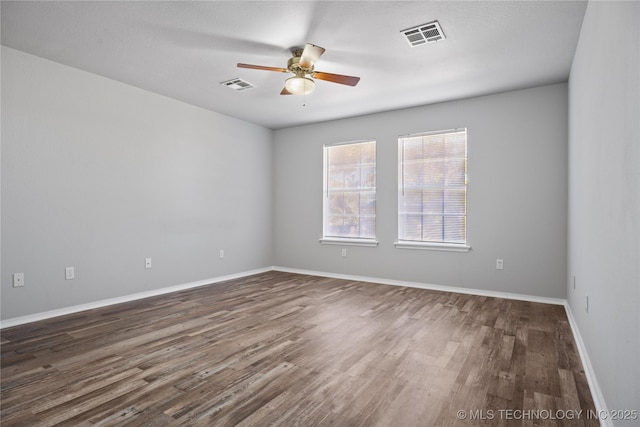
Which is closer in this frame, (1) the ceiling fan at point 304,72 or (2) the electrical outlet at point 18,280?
(1) the ceiling fan at point 304,72

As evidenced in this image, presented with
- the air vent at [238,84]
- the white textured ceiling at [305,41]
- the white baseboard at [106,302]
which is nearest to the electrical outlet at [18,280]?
the white baseboard at [106,302]

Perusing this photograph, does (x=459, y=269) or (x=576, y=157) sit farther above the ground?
(x=576, y=157)

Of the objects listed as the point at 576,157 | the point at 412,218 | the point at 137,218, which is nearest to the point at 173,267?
the point at 137,218

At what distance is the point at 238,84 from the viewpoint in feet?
13.8

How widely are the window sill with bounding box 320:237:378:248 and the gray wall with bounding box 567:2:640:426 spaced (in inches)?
120

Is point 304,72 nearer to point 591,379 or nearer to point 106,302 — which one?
point 591,379

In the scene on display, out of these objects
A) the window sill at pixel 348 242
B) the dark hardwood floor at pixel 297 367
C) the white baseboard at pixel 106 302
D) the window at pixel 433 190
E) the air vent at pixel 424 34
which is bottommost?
the dark hardwood floor at pixel 297 367

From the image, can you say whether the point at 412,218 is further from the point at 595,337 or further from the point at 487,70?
the point at 595,337

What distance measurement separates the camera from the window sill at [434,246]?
4.73 m

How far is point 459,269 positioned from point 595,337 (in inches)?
104

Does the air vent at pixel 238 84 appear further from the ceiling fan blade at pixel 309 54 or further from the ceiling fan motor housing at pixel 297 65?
the ceiling fan blade at pixel 309 54

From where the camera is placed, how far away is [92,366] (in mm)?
2434

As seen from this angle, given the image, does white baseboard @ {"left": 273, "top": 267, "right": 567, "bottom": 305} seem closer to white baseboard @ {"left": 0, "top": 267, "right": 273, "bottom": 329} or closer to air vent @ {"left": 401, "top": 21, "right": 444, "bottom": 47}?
white baseboard @ {"left": 0, "top": 267, "right": 273, "bottom": 329}

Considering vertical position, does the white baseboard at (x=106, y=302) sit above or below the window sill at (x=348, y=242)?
below
